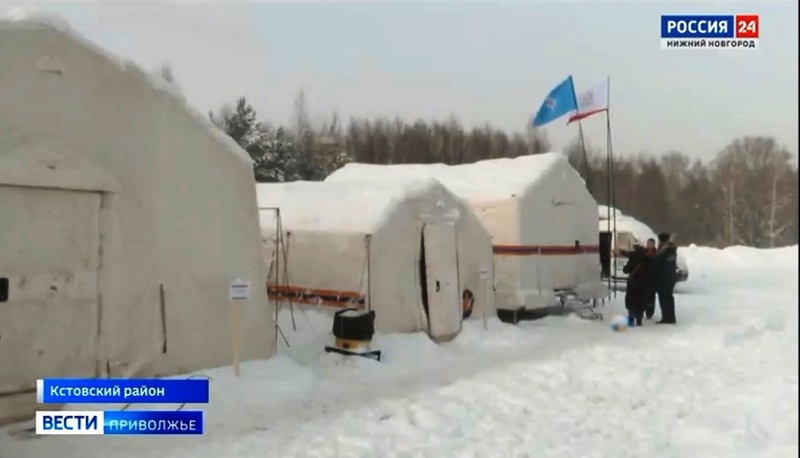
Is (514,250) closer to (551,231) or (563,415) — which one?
(551,231)

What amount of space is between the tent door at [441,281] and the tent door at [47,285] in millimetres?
6032

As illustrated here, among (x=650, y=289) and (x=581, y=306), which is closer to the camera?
(x=650, y=289)

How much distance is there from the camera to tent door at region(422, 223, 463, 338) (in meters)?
13.0

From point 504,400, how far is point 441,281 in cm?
428

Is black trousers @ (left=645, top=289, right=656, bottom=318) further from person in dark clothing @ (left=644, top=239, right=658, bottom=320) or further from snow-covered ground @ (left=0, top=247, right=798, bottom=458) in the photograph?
snow-covered ground @ (left=0, top=247, right=798, bottom=458)

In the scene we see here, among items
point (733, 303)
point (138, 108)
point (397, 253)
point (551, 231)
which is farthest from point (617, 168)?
point (138, 108)

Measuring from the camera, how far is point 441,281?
43.2 feet

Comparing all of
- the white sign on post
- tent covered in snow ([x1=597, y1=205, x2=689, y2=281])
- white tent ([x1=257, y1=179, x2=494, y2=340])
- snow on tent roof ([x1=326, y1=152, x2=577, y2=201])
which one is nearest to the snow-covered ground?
the white sign on post

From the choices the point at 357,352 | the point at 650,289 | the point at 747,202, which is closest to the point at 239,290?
the point at 357,352

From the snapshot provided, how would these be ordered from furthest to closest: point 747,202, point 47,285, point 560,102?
point 747,202, point 560,102, point 47,285

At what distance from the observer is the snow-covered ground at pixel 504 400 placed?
7.03 meters

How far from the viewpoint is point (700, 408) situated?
29.1 feet
